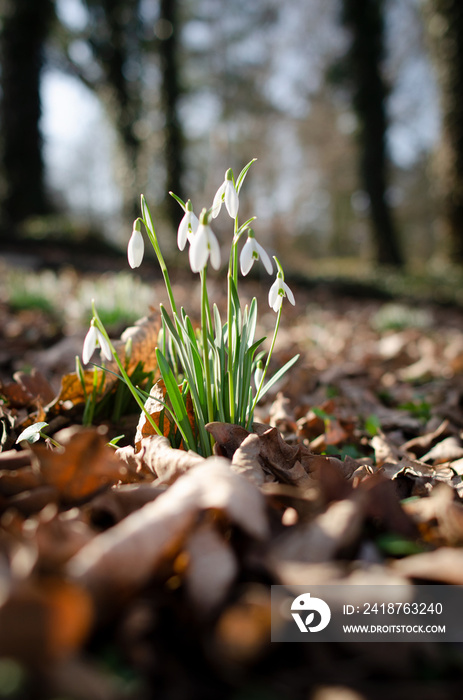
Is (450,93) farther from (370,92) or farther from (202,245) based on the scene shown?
(202,245)

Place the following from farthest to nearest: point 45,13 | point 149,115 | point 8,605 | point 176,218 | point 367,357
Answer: point 149,115 → point 176,218 → point 45,13 → point 367,357 → point 8,605

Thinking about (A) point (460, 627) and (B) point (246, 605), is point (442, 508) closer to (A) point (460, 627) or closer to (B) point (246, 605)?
(A) point (460, 627)

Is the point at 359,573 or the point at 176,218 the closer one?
the point at 359,573

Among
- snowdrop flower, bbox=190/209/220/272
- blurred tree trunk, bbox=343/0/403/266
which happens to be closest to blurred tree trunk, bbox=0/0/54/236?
blurred tree trunk, bbox=343/0/403/266

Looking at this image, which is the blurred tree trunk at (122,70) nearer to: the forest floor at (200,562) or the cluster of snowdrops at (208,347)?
the cluster of snowdrops at (208,347)

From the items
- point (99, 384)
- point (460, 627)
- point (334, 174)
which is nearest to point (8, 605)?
point (460, 627)

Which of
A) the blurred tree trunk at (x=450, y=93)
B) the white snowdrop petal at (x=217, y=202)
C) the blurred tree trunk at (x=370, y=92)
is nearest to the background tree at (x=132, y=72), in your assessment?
the blurred tree trunk at (x=370, y=92)
